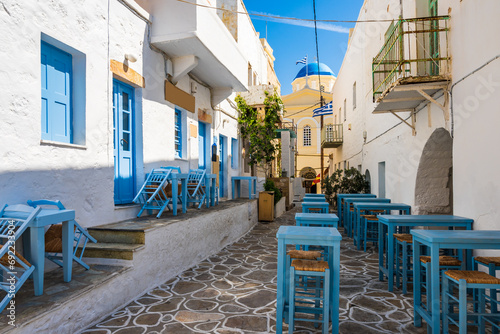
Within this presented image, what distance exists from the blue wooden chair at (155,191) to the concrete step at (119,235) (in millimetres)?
1122

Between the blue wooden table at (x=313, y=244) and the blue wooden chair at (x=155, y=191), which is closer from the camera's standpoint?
the blue wooden table at (x=313, y=244)

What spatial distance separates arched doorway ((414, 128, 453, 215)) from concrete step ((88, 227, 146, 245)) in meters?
5.46

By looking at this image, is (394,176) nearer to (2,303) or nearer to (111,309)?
(111,309)

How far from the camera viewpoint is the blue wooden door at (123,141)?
5652 millimetres

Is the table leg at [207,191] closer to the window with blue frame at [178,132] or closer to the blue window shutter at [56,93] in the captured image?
the window with blue frame at [178,132]

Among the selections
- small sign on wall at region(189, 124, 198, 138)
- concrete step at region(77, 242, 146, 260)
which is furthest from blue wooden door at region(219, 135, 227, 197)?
concrete step at region(77, 242, 146, 260)

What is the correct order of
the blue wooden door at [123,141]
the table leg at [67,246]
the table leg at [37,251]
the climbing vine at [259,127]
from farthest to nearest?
the climbing vine at [259,127], the blue wooden door at [123,141], the table leg at [67,246], the table leg at [37,251]

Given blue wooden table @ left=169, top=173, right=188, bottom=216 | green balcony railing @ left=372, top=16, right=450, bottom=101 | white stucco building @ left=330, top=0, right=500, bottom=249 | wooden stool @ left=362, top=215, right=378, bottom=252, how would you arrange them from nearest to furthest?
white stucco building @ left=330, top=0, right=500, bottom=249
green balcony railing @ left=372, top=16, right=450, bottom=101
blue wooden table @ left=169, top=173, right=188, bottom=216
wooden stool @ left=362, top=215, right=378, bottom=252

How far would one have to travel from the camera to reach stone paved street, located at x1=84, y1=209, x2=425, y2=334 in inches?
135

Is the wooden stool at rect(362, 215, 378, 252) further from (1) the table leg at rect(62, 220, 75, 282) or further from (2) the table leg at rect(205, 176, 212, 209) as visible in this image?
(1) the table leg at rect(62, 220, 75, 282)

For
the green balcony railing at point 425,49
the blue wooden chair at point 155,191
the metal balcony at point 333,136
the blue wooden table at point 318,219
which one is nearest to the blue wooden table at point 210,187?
the blue wooden chair at point 155,191

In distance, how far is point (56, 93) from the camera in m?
4.42

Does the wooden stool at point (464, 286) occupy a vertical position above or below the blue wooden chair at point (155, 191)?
below

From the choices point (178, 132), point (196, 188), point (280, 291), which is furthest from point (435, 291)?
point (178, 132)
